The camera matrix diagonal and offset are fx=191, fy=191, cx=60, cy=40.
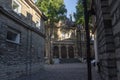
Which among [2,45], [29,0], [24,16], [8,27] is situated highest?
[29,0]

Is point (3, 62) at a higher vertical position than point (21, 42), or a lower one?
lower

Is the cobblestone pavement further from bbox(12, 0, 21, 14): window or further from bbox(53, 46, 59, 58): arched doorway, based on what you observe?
bbox(53, 46, 59, 58): arched doorway

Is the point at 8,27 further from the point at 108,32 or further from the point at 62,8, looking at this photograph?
the point at 62,8

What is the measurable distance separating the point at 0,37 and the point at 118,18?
8.48 metres

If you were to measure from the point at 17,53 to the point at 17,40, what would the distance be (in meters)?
0.99

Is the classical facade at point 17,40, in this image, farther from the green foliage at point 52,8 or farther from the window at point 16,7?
the green foliage at point 52,8

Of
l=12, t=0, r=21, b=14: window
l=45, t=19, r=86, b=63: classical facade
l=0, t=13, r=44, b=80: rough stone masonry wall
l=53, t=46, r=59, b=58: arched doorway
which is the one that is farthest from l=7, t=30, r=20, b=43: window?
l=53, t=46, r=59, b=58: arched doorway

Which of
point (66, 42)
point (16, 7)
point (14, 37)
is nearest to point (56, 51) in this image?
point (66, 42)

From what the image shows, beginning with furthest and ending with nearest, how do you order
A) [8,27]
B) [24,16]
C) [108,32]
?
[24,16]
[8,27]
[108,32]

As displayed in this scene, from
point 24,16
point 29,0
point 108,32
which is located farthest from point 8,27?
point 108,32

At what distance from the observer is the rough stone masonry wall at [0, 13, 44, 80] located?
11.2 m

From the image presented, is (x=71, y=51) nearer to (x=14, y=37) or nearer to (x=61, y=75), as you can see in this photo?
(x=61, y=75)

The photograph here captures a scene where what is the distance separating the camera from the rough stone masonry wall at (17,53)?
36.9 ft

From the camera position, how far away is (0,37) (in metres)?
10.8
